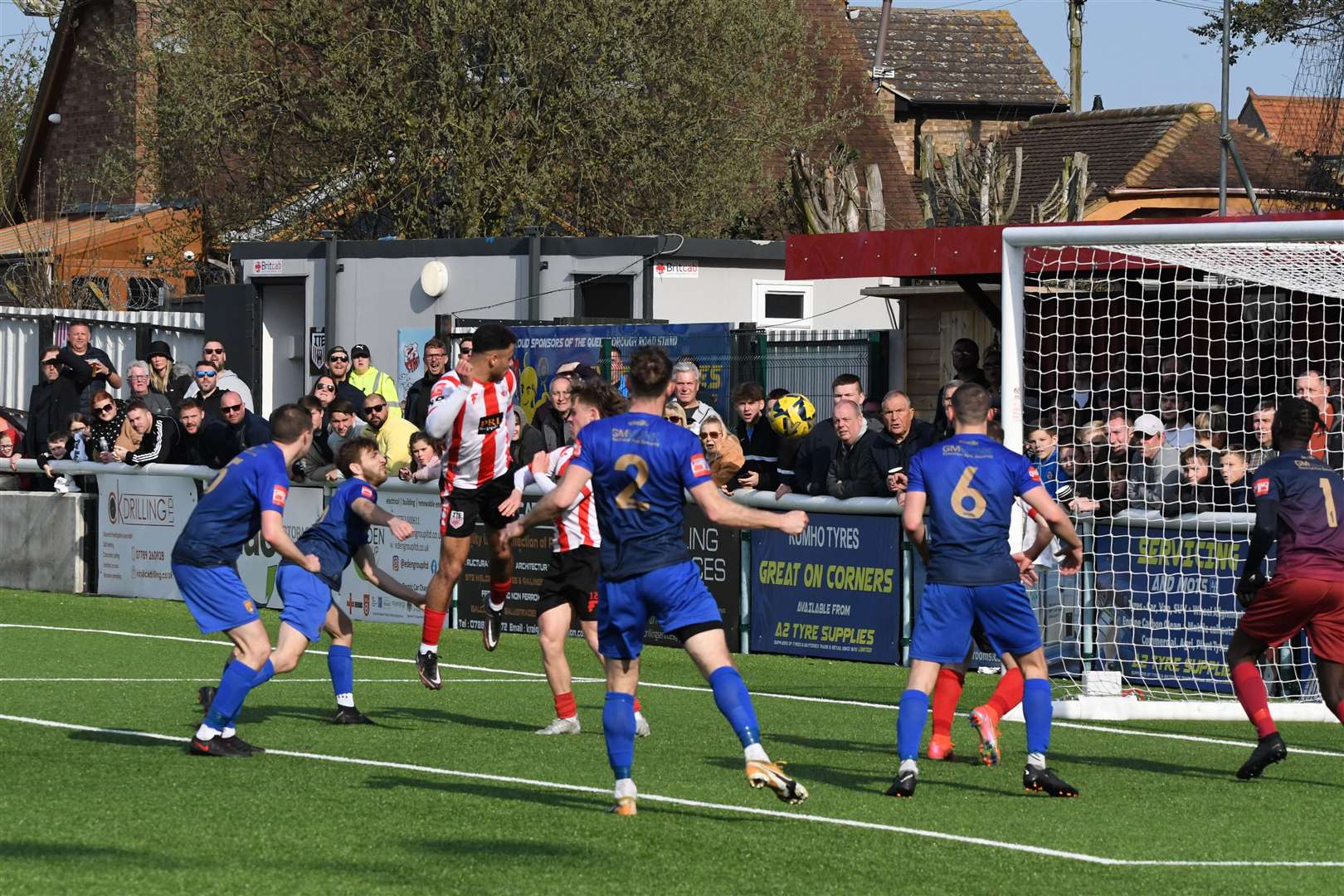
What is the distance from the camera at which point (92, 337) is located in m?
29.5

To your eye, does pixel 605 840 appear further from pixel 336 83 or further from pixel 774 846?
pixel 336 83

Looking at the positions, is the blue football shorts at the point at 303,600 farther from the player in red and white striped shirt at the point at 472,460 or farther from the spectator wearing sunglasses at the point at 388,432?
the spectator wearing sunglasses at the point at 388,432

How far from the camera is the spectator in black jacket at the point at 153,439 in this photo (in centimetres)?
1944

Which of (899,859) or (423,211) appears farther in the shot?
(423,211)

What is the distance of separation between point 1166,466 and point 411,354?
12376mm

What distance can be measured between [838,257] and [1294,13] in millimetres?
28802

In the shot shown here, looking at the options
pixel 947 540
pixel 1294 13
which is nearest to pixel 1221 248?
pixel 947 540

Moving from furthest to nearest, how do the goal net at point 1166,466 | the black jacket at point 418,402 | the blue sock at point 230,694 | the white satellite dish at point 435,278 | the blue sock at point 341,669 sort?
the white satellite dish at point 435,278
the black jacket at point 418,402
the goal net at point 1166,466
the blue sock at point 341,669
the blue sock at point 230,694

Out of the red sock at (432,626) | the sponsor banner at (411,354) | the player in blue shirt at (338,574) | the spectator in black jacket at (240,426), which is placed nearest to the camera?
the player in blue shirt at (338,574)

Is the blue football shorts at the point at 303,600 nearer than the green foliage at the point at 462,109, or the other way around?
the blue football shorts at the point at 303,600

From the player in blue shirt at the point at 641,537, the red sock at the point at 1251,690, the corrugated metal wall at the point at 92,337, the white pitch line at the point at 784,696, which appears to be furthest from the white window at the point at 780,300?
the player in blue shirt at the point at 641,537

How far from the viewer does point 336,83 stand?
102 ft

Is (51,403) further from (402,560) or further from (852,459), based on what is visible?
(852,459)

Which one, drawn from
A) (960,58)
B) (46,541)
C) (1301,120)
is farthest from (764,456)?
(960,58)
